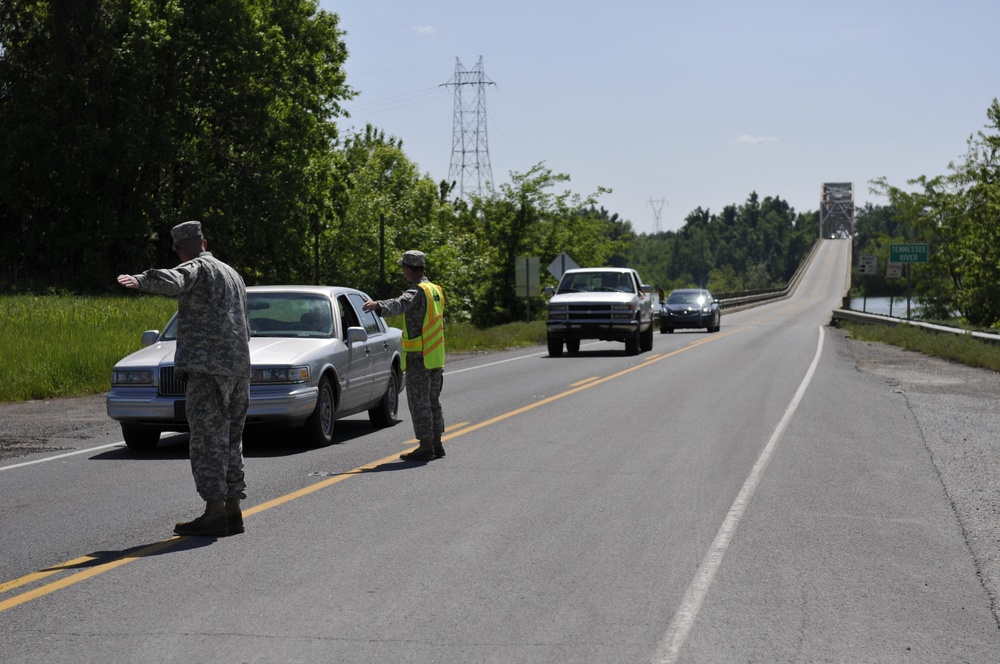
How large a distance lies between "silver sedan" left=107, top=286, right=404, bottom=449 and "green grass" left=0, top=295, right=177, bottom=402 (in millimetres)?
7028

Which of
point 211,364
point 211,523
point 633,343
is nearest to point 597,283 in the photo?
point 633,343

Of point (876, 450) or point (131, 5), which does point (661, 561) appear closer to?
point (876, 450)

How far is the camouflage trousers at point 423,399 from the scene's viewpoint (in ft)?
37.7

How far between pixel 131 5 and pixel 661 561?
3971cm

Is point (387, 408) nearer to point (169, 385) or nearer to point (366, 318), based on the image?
point (366, 318)

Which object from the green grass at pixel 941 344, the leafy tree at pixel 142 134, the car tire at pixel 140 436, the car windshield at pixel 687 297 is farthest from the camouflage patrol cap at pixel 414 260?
the car windshield at pixel 687 297

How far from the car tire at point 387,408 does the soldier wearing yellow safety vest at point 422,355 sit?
9.83ft

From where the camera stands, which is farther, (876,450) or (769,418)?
(769,418)

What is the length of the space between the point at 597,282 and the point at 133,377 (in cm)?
2074

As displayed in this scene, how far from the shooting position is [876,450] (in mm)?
12750

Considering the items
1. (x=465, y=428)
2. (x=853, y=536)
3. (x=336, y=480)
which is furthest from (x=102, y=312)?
(x=853, y=536)

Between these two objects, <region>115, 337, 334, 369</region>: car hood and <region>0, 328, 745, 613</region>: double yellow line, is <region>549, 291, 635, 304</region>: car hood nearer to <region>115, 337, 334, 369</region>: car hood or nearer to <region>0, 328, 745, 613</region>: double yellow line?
<region>0, 328, 745, 613</region>: double yellow line

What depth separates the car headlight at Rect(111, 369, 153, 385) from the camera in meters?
12.0

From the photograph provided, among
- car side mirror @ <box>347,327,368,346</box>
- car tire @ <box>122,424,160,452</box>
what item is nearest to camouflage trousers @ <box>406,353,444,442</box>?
car side mirror @ <box>347,327,368,346</box>
